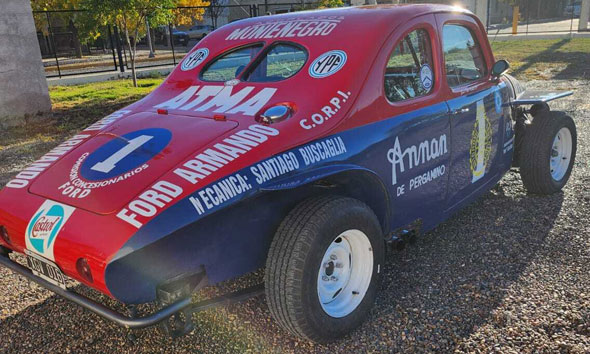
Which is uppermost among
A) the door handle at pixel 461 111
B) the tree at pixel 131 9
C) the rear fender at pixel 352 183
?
the tree at pixel 131 9

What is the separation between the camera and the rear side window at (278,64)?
10.8ft

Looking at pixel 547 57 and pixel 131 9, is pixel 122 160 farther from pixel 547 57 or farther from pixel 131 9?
pixel 547 57

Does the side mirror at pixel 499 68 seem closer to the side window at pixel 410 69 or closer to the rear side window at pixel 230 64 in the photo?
the side window at pixel 410 69

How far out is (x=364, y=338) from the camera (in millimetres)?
2836

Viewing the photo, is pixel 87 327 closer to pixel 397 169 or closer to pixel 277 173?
pixel 277 173

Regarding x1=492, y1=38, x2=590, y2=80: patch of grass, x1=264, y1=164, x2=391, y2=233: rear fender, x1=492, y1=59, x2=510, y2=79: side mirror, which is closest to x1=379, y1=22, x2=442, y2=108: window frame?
x1=264, y1=164, x2=391, y2=233: rear fender

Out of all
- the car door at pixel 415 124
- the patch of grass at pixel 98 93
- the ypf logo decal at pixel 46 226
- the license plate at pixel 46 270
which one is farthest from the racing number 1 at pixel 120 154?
the patch of grass at pixel 98 93

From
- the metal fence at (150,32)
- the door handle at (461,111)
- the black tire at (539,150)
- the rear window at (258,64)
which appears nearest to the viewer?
the rear window at (258,64)

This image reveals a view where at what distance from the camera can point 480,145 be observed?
12.7 feet

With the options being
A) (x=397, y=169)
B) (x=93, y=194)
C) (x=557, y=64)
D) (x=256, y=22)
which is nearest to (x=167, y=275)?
(x=93, y=194)

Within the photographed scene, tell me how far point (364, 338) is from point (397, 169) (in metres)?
1.01

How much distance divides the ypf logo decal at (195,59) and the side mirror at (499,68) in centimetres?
225

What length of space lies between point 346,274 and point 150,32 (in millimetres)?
30005

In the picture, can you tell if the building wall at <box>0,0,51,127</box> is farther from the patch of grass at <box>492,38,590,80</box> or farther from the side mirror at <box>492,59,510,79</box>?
the patch of grass at <box>492,38,590,80</box>
